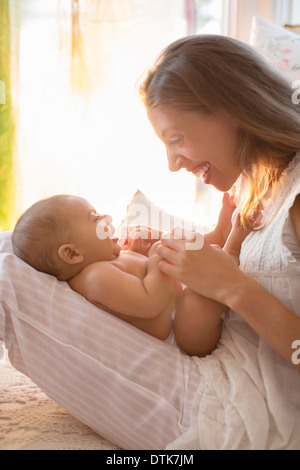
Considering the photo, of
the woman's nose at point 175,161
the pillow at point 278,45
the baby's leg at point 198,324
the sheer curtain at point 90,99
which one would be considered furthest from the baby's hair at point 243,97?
the sheer curtain at point 90,99

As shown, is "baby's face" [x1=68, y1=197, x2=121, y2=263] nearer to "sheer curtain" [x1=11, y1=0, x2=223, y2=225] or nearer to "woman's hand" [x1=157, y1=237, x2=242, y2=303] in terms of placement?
"woman's hand" [x1=157, y1=237, x2=242, y2=303]

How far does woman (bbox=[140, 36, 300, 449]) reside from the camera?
3.10 ft

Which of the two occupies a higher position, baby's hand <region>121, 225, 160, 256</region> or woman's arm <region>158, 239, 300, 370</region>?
woman's arm <region>158, 239, 300, 370</region>

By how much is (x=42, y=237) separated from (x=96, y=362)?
0.92 ft

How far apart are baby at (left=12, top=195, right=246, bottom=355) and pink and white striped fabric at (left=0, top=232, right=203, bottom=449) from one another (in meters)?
0.05

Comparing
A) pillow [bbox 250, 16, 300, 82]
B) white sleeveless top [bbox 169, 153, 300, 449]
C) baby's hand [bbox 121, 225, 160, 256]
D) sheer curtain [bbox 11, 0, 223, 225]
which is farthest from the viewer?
sheer curtain [bbox 11, 0, 223, 225]

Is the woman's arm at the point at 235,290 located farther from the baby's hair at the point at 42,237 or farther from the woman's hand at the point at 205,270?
the baby's hair at the point at 42,237

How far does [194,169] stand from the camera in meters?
1.26

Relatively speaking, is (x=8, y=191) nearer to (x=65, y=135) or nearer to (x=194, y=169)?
(x=65, y=135)

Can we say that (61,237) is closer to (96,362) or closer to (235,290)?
(96,362)

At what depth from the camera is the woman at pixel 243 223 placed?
0.94 m

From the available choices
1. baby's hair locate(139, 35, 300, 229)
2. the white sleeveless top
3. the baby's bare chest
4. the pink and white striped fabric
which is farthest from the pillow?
the pink and white striped fabric

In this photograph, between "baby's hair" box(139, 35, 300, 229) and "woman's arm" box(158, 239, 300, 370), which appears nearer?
"woman's arm" box(158, 239, 300, 370)

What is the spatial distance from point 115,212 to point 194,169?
1.12 meters
